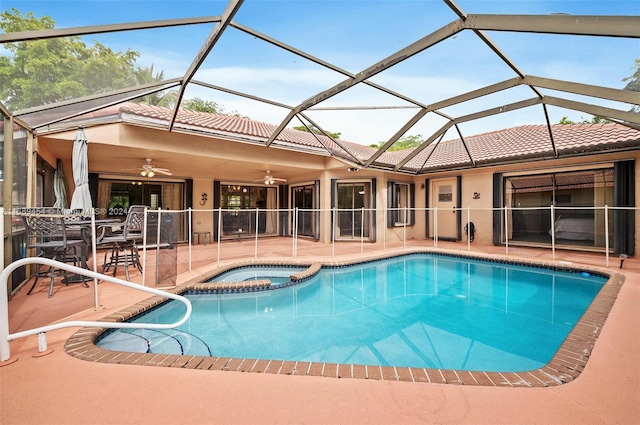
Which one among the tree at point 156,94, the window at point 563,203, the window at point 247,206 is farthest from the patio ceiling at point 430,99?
the tree at point 156,94

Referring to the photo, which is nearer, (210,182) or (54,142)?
(54,142)

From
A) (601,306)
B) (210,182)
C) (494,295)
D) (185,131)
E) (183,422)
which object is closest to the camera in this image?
(183,422)

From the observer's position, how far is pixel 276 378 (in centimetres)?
225

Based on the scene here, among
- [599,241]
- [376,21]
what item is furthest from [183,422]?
[599,241]

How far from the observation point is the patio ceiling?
11.5ft

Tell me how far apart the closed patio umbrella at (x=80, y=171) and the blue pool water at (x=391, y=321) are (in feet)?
10.3

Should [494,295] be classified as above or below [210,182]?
below

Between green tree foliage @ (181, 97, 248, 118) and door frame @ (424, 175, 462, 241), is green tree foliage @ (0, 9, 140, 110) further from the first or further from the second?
door frame @ (424, 175, 462, 241)

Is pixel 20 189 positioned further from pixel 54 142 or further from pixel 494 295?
pixel 494 295

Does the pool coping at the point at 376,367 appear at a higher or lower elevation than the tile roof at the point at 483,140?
lower

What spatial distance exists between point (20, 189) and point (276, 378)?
5.77m

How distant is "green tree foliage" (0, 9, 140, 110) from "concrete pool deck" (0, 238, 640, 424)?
28.6 meters

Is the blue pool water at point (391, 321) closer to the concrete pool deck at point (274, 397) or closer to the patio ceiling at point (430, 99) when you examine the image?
the concrete pool deck at point (274, 397)

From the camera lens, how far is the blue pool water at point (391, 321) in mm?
3387
